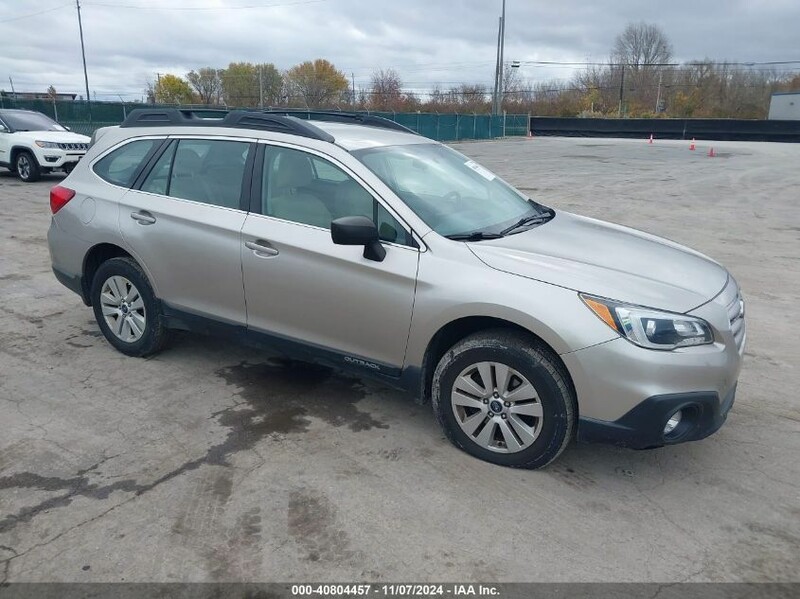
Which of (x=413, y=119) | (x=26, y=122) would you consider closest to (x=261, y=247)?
(x=26, y=122)

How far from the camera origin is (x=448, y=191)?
163 inches

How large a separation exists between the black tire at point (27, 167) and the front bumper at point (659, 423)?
15165mm

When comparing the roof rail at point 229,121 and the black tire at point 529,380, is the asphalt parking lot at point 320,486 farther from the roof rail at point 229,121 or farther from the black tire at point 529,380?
the roof rail at point 229,121

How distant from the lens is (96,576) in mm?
2617

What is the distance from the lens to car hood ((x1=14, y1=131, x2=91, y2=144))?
14.6 metres

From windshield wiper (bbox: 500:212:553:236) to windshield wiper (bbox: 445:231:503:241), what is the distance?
0.28ft

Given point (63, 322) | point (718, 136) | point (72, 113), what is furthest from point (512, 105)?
point (63, 322)

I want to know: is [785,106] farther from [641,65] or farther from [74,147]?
[74,147]

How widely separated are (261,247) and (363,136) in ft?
3.34

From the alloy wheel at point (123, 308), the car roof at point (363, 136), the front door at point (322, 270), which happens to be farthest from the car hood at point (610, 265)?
the alloy wheel at point (123, 308)

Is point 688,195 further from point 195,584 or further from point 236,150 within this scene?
point 195,584

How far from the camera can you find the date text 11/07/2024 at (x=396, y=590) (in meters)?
2.56

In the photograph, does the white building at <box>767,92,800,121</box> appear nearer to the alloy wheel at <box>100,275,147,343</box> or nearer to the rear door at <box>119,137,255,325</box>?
the rear door at <box>119,137,255,325</box>

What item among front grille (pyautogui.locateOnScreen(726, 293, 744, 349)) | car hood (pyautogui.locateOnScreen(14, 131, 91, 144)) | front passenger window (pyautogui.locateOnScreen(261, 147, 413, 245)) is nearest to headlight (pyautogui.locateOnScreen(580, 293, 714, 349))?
front grille (pyautogui.locateOnScreen(726, 293, 744, 349))
